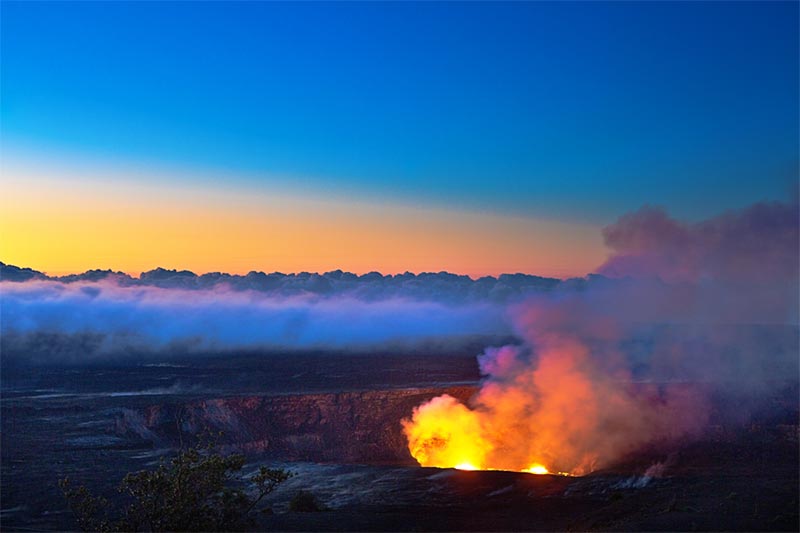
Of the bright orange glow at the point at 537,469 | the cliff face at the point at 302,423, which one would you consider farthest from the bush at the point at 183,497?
the cliff face at the point at 302,423

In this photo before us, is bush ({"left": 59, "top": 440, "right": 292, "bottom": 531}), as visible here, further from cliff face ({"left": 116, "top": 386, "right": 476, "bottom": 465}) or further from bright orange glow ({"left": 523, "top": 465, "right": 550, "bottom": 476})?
cliff face ({"left": 116, "top": 386, "right": 476, "bottom": 465})

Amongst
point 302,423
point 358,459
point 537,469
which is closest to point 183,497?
point 537,469

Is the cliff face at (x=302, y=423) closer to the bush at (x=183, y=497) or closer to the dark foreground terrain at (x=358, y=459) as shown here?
the dark foreground terrain at (x=358, y=459)

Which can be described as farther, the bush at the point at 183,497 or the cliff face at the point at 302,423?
the cliff face at the point at 302,423

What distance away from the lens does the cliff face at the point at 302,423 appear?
59406mm

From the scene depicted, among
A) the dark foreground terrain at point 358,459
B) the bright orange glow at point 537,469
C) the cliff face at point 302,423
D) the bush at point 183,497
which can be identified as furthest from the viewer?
the cliff face at point 302,423

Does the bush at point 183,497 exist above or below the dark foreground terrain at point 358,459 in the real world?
above

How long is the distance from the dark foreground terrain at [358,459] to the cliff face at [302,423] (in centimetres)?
17

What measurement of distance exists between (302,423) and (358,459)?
29.0 feet

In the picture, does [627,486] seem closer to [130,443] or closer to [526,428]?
[526,428]

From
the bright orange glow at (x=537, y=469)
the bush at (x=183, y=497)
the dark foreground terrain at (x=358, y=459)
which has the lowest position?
the bright orange glow at (x=537, y=469)

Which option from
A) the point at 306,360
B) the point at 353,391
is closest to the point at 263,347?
the point at 306,360

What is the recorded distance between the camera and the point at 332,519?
3198 centimetres

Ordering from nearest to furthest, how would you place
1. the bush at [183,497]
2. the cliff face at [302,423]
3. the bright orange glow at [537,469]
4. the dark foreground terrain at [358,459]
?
the bush at [183,497] → the dark foreground terrain at [358,459] → the bright orange glow at [537,469] → the cliff face at [302,423]
